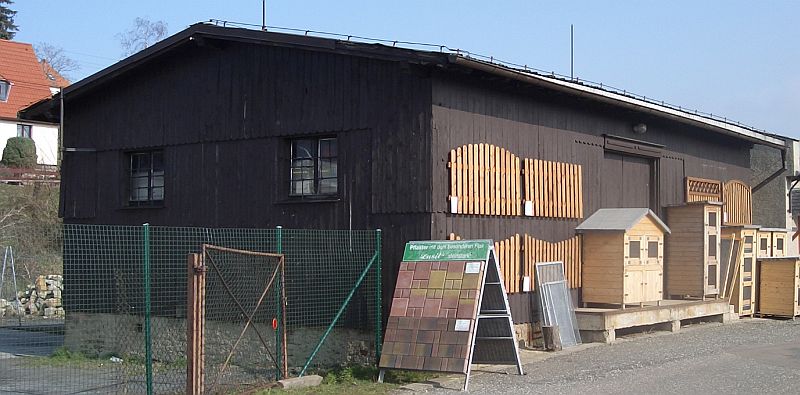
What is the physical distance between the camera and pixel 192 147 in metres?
16.9

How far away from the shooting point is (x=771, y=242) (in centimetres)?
2180

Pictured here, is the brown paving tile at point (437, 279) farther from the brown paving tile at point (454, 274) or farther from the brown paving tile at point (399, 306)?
the brown paving tile at point (399, 306)

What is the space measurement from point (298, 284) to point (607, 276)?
228 inches

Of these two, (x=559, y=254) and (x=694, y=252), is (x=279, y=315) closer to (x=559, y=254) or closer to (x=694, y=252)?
(x=559, y=254)

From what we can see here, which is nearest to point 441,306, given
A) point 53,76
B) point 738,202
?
point 738,202

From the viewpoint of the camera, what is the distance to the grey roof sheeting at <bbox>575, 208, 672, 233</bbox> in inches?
657

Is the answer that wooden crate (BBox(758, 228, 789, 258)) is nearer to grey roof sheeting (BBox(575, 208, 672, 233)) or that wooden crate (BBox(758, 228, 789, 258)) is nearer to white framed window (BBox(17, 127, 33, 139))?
grey roof sheeting (BBox(575, 208, 672, 233))

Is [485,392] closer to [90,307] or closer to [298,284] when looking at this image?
[298,284]

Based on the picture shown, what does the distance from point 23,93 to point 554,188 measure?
45.5 m

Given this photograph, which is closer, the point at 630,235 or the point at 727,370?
the point at 727,370

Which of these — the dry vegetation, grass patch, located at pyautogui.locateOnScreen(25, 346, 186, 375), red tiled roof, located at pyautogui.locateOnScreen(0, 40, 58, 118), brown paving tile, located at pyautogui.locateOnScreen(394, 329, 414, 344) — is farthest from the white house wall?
brown paving tile, located at pyautogui.locateOnScreen(394, 329, 414, 344)

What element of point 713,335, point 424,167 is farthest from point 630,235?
point 424,167

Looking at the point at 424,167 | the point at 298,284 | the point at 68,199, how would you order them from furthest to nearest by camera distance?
1. the point at 68,199
2. the point at 298,284
3. the point at 424,167

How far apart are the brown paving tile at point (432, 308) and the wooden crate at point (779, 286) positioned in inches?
448
